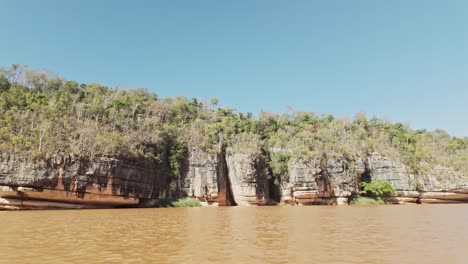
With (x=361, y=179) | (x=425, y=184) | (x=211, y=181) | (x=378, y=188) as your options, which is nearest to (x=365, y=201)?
(x=378, y=188)

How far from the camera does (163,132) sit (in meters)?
34.0

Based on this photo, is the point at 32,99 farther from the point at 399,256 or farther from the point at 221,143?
the point at 399,256

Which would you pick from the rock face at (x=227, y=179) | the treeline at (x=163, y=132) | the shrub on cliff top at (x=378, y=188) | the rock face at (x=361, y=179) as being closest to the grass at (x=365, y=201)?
the rock face at (x=361, y=179)

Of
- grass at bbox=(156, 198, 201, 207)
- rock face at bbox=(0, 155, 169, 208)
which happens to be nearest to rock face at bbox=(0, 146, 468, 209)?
rock face at bbox=(0, 155, 169, 208)

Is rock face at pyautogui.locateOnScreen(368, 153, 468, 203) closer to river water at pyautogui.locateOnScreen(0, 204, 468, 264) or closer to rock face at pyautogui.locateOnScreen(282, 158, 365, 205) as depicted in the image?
rock face at pyautogui.locateOnScreen(282, 158, 365, 205)

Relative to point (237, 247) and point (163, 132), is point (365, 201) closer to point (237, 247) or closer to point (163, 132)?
point (163, 132)

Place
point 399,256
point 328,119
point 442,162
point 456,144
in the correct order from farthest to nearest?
point 328,119 < point 456,144 < point 442,162 < point 399,256

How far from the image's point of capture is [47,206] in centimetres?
2352

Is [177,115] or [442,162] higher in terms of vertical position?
[177,115]

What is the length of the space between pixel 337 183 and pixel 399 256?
31.0 metres

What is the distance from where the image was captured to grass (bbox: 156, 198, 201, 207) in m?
30.3

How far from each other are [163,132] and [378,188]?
2593 centimetres

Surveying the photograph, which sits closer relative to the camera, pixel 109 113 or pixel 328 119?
pixel 109 113

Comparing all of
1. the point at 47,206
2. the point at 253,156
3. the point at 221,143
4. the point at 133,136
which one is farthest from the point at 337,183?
the point at 47,206
